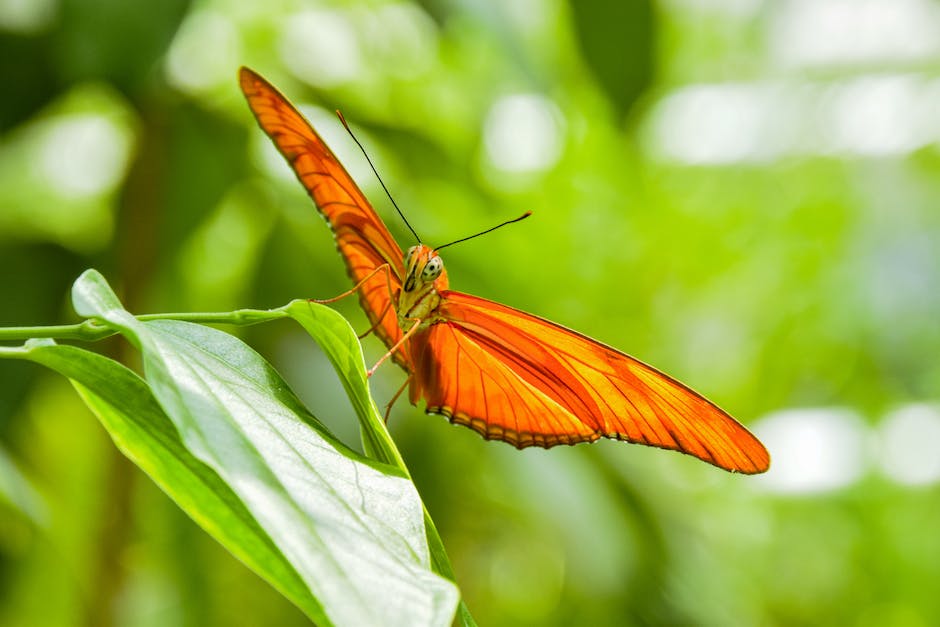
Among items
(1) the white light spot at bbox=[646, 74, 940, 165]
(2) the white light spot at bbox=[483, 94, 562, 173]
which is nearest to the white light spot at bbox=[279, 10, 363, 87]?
(2) the white light spot at bbox=[483, 94, 562, 173]

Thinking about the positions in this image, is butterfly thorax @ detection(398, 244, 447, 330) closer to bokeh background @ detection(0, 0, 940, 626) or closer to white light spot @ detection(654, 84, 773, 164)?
bokeh background @ detection(0, 0, 940, 626)

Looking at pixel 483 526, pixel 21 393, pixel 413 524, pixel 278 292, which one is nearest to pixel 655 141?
pixel 483 526

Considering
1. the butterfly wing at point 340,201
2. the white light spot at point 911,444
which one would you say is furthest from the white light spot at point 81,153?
the white light spot at point 911,444

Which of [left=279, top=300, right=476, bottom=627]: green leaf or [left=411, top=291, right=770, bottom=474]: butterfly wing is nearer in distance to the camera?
[left=279, top=300, right=476, bottom=627]: green leaf

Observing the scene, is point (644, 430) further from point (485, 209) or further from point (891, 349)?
point (891, 349)

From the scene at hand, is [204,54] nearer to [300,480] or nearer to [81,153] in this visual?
[81,153]

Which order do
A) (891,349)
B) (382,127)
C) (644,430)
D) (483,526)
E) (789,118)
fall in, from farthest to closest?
(789,118)
(891,349)
(483,526)
(382,127)
(644,430)
